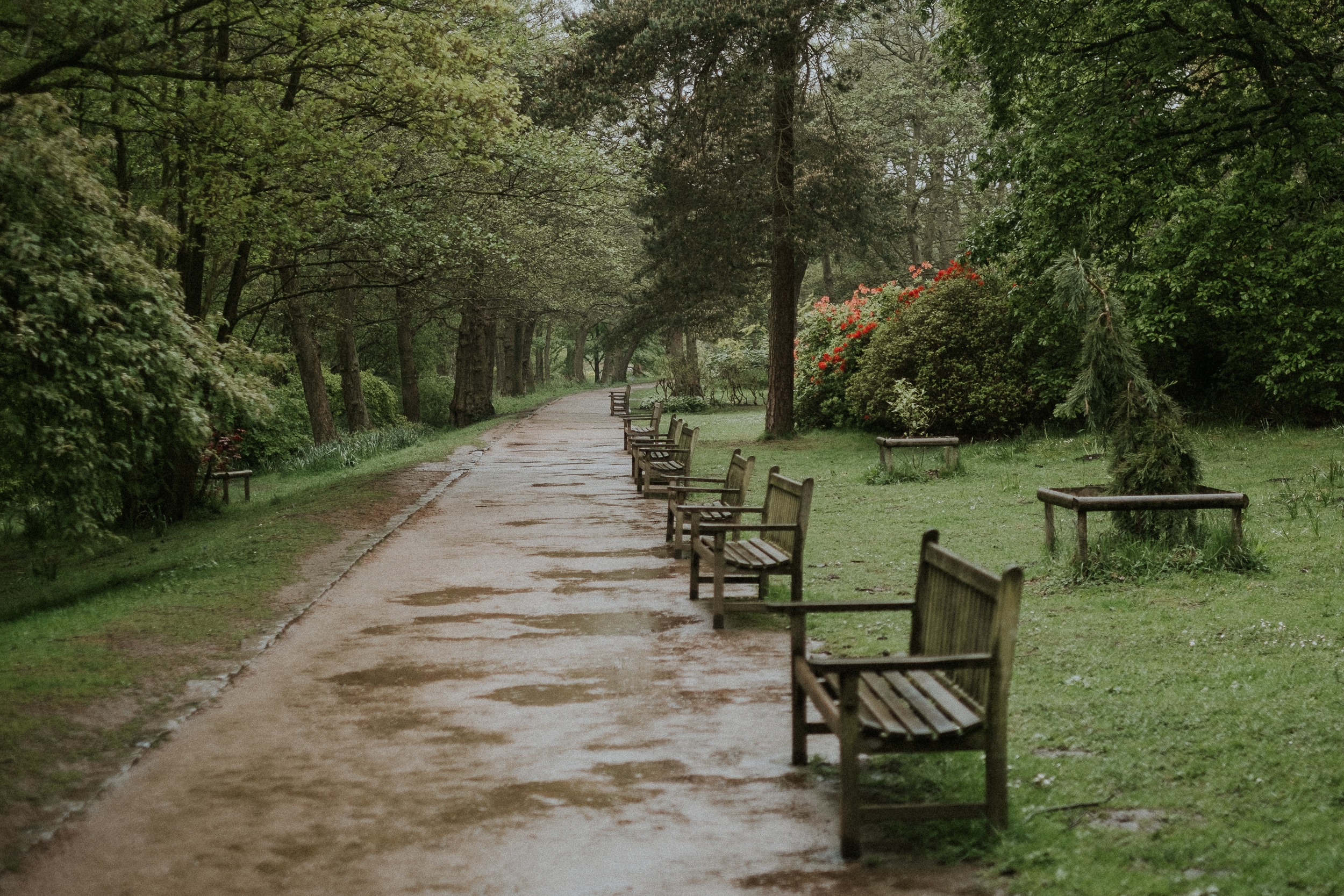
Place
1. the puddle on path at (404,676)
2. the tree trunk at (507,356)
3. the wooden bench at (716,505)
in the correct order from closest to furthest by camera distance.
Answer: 1. the puddle on path at (404,676)
2. the wooden bench at (716,505)
3. the tree trunk at (507,356)

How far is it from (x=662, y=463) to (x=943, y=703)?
1096 cm

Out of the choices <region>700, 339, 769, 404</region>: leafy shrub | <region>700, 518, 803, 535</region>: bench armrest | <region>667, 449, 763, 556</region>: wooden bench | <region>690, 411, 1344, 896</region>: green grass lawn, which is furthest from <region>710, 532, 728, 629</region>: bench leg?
<region>700, 339, 769, 404</region>: leafy shrub

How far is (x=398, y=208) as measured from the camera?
16688 mm

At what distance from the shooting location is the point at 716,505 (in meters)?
8.92

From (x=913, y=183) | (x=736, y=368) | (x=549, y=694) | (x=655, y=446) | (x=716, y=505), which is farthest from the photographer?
(x=913, y=183)

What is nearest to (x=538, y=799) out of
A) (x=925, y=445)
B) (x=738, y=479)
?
(x=738, y=479)

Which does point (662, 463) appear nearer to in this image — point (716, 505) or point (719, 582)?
point (716, 505)

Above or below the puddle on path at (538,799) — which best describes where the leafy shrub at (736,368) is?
above

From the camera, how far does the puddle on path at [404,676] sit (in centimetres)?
611

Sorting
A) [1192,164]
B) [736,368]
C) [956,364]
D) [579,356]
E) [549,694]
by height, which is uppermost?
[1192,164]

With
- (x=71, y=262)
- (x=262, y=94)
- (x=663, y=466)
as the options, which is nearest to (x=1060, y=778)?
(x=71, y=262)

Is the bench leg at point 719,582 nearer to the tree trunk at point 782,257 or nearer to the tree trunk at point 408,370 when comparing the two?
the tree trunk at point 782,257

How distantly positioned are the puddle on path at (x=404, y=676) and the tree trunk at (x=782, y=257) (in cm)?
1602

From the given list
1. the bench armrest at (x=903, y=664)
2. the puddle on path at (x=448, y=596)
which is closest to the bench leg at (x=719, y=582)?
the puddle on path at (x=448, y=596)
